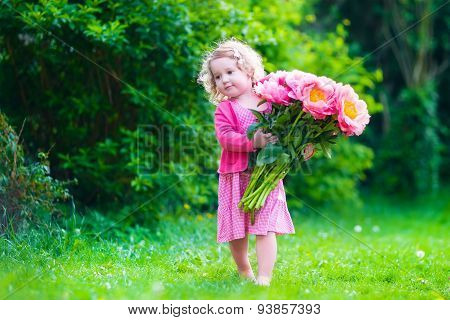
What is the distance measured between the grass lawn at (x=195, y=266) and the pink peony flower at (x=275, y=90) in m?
1.03

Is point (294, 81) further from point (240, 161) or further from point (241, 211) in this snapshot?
point (241, 211)

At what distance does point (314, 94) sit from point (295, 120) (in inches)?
7.3

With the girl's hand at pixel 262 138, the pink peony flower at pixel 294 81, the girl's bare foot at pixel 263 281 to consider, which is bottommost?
the girl's bare foot at pixel 263 281

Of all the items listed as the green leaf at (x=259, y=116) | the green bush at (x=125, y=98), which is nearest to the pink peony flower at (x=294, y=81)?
the green leaf at (x=259, y=116)

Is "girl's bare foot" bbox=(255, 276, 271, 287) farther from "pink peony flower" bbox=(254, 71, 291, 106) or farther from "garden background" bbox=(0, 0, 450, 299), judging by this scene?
"pink peony flower" bbox=(254, 71, 291, 106)

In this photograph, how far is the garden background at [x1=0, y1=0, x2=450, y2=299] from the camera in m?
3.42

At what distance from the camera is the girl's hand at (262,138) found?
10.7ft

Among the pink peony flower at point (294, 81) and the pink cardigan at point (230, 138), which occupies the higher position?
the pink peony flower at point (294, 81)

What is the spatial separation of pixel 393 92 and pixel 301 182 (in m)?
4.17

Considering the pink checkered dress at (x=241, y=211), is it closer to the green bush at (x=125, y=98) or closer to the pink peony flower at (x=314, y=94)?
the pink peony flower at (x=314, y=94)

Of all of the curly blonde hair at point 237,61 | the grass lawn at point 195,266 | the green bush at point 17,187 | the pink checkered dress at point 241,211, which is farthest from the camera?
the green bush at point 17,187

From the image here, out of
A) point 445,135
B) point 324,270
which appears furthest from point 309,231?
point 445,135

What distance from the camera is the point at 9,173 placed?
153 inches

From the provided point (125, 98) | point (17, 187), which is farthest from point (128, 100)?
point (17, 187)
